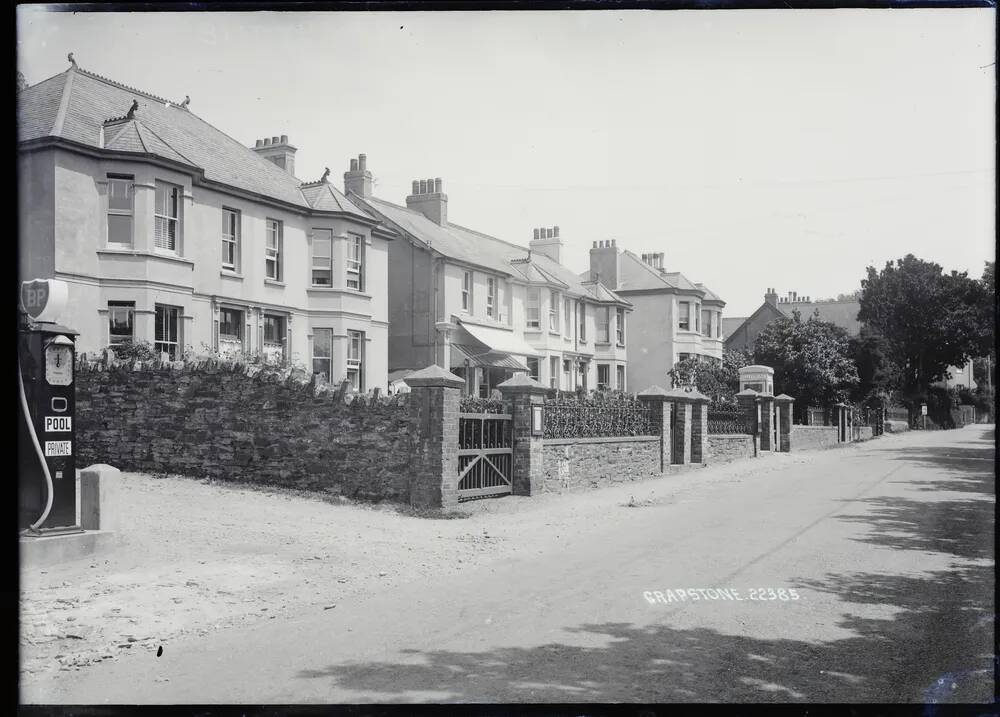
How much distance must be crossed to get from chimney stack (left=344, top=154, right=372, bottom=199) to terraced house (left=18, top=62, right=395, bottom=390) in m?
2.58

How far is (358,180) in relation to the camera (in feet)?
91.7

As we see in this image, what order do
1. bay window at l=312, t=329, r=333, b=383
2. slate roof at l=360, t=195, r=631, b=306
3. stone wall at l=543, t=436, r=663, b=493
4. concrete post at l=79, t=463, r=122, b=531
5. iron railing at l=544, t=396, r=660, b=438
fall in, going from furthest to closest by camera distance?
slate roof at l=360, t=195, r=631, b=306
bay window at l=312, t=329, r=333, b=383
iron railing at l=544, t=396, r=660, b=438
stone wall at l=543, t=436, r=663, b=493
concrete post at l=79, t=463, r=122, b=531

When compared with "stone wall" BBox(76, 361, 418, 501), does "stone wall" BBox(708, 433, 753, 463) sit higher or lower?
lower

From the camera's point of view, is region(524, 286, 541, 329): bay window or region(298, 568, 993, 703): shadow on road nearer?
region(298, 568, 993, 703): shadow on road

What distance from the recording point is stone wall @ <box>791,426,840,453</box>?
31330 mm

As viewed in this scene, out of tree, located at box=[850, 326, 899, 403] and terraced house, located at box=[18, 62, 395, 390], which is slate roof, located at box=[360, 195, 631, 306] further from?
tree, located at box=[850, 326, 899, 403]

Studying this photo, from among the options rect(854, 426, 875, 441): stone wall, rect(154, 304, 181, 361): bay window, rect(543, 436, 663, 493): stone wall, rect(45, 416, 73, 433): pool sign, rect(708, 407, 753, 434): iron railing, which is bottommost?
rect(854, 426, 875, 441): stone wall

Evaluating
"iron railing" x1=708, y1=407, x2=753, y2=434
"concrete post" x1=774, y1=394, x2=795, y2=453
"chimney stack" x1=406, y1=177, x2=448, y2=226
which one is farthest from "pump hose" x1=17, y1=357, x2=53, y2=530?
"concrete post" x1=774, y1=394, x2=795, y2=453

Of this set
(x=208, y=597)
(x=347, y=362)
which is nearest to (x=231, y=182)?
(x=347, y=362)

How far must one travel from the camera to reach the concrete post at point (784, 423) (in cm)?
2986

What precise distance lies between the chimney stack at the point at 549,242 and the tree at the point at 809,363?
445 inches

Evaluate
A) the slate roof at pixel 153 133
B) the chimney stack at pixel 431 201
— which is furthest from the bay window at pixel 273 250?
the chimney stack at pixel 431 201

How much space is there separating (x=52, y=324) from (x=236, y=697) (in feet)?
16.7

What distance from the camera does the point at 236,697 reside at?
507 cm
